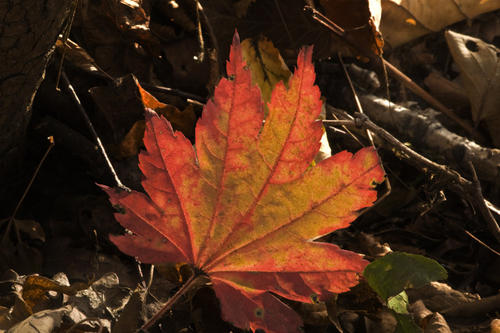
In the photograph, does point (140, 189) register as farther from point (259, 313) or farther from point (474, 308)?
point (474, 308)

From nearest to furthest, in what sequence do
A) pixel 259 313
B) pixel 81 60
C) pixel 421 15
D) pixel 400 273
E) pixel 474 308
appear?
pixel 259 313 < pixel 400 273 < pixel 474 308 < pixel 81 60 < pixel 421 15

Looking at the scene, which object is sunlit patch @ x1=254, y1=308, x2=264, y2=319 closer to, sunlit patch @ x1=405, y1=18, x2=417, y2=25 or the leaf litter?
the leaf litter

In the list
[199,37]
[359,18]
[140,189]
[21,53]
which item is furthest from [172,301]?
[359,18]

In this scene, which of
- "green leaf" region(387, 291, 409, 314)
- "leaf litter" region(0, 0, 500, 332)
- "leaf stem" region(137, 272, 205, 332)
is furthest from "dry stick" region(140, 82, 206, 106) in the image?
"green leaf" region(387, 291, 409, 314)

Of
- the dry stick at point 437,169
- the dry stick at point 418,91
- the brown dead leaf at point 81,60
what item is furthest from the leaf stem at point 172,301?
the dry stick at point 418,91

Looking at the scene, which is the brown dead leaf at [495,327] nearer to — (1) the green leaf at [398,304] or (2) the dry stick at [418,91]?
(1) the green leaf at [398,304]
